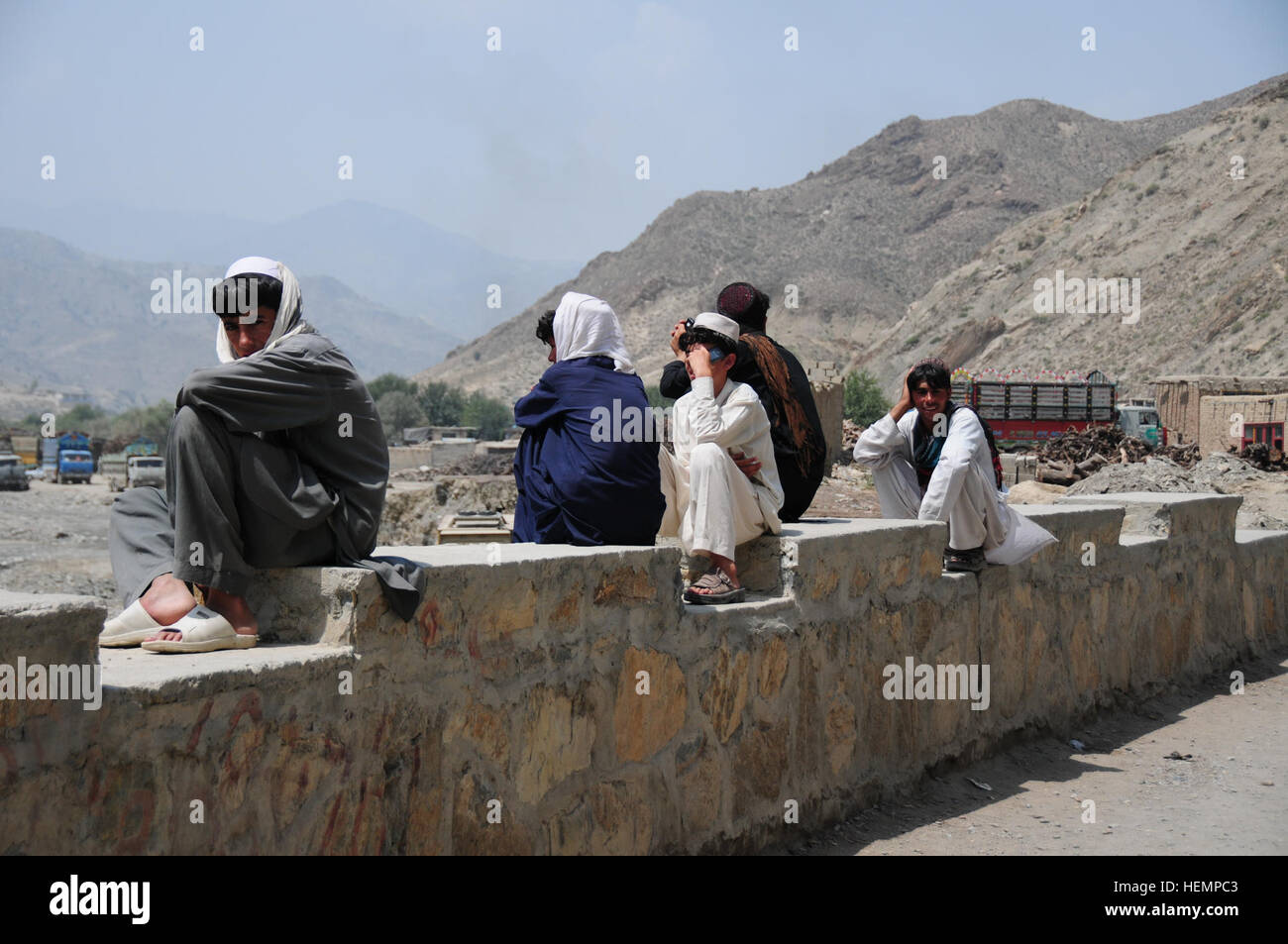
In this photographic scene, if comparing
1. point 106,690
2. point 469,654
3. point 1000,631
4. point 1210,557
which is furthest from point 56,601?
point 1210,557

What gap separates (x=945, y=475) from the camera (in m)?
5.07

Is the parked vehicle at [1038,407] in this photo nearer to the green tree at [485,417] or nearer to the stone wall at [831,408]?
the stone wall at [831,408]

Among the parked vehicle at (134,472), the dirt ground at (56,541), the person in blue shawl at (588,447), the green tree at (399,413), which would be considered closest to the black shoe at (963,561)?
the person in blue shawl at (588,447)

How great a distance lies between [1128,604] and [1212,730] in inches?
29.4

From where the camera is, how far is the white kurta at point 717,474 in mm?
4062

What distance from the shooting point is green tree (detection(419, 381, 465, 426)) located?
7794 cm

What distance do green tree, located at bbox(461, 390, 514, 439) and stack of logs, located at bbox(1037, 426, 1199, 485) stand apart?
1976 inches

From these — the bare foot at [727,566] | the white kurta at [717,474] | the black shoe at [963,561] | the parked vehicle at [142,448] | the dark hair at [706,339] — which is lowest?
the parked vehicle at [142,448]

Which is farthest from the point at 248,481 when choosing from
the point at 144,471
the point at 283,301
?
the point at 144,471

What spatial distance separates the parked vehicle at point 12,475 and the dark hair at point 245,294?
43335 millimetres

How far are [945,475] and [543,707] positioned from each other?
8.20 feet

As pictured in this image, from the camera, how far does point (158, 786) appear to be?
2.25 meters

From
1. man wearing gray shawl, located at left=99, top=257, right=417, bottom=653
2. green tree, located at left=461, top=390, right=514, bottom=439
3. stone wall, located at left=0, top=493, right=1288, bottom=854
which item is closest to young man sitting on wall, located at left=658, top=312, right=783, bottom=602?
stone wall, located at left=0, top=493, right=1288, bottom=854
